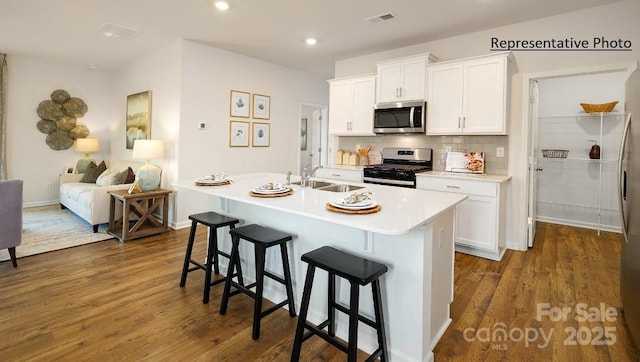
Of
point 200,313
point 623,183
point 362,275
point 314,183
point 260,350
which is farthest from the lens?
point 314,183

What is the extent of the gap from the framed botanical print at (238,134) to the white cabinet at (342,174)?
1.35 metres

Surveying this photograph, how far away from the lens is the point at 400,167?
4180 mm

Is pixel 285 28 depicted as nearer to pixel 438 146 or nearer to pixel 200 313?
pixel 438 146

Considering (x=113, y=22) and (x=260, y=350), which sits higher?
(x=113, y=22)

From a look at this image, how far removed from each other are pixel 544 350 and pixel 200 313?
220 cm

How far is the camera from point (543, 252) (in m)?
3.66

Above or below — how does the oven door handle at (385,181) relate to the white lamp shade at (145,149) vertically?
below

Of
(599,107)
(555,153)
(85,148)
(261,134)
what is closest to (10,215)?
(261,134)

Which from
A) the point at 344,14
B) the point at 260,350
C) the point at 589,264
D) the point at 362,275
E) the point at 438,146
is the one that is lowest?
the point at 260,350

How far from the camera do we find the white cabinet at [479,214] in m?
3.30

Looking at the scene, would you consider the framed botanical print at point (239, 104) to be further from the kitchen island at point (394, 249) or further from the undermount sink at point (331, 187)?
the kitchen island at point (394, 249)

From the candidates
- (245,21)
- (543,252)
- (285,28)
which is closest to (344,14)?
(285,28)

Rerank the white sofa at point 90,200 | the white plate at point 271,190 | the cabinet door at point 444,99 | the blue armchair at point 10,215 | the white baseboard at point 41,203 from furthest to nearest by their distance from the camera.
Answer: the white baseboard at point 41,203, the white sofa at point 90,200, the cabinet door at point 444,99, the blue armchair at point 10,215, the white plate at point 271,190

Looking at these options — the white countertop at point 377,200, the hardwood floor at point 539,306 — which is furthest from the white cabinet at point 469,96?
the white countertop at point 377,200
